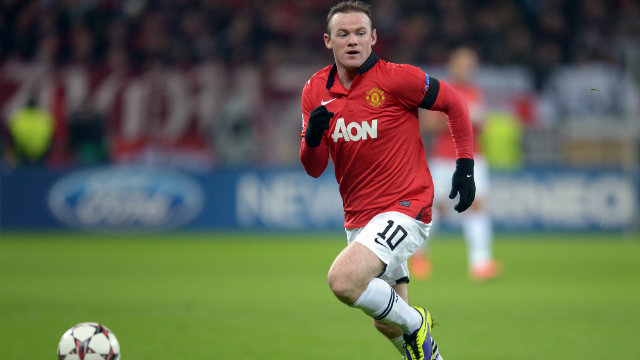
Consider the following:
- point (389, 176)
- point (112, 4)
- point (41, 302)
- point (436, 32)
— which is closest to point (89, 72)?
point (112, 4)

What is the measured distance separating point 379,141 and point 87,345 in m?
1.97

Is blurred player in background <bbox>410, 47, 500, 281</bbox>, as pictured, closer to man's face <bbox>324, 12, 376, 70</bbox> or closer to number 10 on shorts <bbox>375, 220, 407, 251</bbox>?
man's face <bbox>324, 12, 376, 70</bbox>

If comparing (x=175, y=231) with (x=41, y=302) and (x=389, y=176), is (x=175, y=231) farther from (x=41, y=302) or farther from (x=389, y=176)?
(x=389, y=176)

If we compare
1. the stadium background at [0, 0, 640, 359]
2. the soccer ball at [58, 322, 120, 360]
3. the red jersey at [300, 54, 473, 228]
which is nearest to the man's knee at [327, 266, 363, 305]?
the red jersey at [300, 54, 473, 228]

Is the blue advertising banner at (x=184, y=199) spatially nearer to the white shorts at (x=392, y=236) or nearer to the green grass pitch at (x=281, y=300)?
the green grass pitch at (x=281, y=300)

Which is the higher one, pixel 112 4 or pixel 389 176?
Answer: pixel 112 4

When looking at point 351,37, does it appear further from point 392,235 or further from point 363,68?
point 392,235

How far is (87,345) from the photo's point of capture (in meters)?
5.00

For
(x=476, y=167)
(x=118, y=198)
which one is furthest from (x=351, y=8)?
(x=118, y=198)

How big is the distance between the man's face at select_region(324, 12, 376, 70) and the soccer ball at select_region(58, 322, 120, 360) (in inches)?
80.9

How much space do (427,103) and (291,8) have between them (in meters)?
16.2

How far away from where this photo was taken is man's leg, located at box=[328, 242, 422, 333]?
470cm

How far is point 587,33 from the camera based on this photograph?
2045 cm

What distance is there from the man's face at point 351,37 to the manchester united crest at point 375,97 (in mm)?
166
